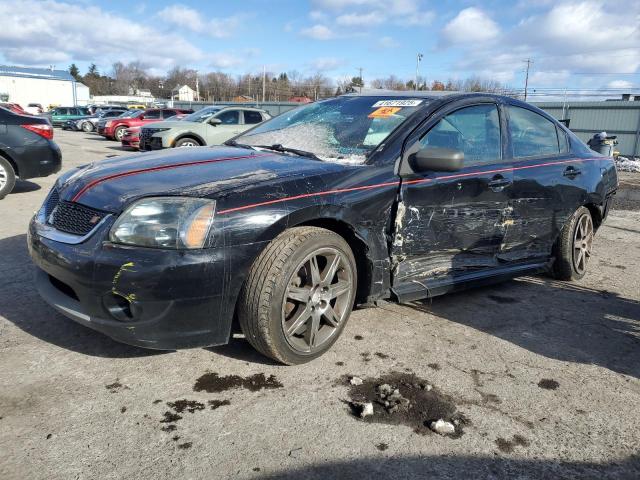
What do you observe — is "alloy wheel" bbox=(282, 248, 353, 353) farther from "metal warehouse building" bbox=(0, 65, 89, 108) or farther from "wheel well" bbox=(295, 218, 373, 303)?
"metal warehouse building" bbox=(0, 65, 89, 108)

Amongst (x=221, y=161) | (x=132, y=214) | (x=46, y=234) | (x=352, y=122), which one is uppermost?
(x=352, y=122)

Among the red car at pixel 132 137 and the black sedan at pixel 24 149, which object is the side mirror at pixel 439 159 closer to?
the black sedan at pixel 24 149

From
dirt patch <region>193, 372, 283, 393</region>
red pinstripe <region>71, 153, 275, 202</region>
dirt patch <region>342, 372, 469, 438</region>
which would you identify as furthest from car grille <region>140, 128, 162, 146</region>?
dirt patch <region>342, 372, 469, 438</region>

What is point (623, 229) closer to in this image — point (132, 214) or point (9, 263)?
point (132, 214)

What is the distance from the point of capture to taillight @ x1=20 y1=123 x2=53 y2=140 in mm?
7575

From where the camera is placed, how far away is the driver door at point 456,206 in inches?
131

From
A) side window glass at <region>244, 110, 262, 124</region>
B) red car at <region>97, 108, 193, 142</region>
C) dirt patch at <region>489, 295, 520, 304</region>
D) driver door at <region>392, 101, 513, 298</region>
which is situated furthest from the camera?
red car at <region>97, 108, 193, 142</region>

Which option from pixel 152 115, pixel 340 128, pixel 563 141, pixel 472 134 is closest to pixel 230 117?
pixel 152 115

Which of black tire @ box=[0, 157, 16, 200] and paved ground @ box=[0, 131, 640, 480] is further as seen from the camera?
black tire @ box=[0, 157, 16, 200]

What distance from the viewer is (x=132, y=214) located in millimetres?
2562

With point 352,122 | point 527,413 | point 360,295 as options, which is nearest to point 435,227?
point 360,295

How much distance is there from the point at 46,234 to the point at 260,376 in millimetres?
1440

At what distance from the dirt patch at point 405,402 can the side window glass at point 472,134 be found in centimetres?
158

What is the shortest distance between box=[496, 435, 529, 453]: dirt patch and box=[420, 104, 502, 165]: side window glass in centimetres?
189
